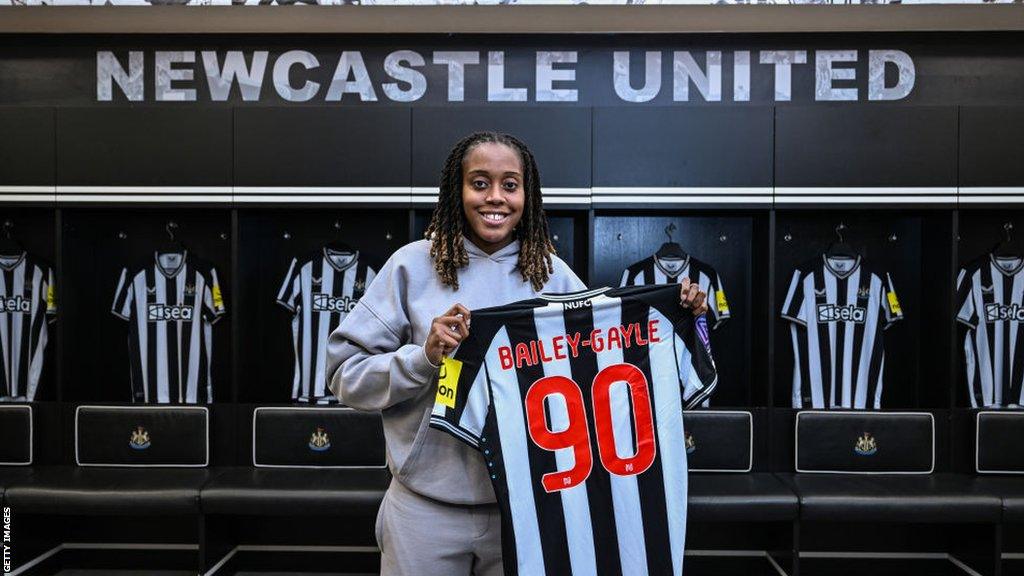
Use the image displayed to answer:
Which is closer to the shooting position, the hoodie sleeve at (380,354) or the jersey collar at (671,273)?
the hoodie sleeve at (380,354)

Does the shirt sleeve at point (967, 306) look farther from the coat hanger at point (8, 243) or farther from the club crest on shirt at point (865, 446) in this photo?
the coat hanger at point (8, 243)

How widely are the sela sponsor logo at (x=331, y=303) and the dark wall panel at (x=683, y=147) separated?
1298 mm

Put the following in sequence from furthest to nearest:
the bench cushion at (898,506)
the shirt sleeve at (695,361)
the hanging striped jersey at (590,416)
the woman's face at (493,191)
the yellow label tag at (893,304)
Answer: the yellow label tag at (893,304) → the bench cushion at (898,506) → the shirt sleeve at (695,361) → the hanging striped jersey at (590,416) → the woman's face at (493,191)

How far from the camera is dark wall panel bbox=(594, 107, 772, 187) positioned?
9.68 ft

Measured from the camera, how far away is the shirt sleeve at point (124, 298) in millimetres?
3207

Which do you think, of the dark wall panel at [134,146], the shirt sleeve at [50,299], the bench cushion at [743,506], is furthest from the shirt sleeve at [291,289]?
the bench cushion at [743,506]

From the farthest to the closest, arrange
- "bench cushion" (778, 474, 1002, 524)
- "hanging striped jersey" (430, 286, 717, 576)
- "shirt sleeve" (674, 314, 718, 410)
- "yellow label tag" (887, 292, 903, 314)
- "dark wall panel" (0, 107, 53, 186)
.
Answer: "yellow label tag" (887, 292, 903, 314)
"dark wall panel" (0, 107, 53, 186)
"bench cushion" (778, 474, 1002, 524)
"shirt sleeve" (674, 314, 718, 410)
"hanging striped jersey" (430, 286, 717, 576)

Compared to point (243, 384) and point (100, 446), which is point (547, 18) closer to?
point (243, 384)

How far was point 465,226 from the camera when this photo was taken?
52.7 inches

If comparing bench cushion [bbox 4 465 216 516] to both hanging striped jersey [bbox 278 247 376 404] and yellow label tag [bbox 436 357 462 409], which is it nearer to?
hanging striped jersey [bbox 278 247 376 404]

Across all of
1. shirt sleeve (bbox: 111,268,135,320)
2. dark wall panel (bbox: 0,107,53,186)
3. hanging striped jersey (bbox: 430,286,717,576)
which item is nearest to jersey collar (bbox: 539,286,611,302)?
hanging striped jersey (bbox: 430,286,717,576)

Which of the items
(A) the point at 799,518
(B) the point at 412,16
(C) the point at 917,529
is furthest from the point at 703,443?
(B) the point at 412,16

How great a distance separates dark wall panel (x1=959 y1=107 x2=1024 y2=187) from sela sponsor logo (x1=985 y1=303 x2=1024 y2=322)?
57cm

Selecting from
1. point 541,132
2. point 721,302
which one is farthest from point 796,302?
point 541,132
